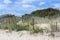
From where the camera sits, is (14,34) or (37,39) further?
(14,34)

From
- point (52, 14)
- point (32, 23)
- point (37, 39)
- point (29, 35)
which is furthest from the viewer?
point (52, 14)

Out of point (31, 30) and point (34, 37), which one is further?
point (31, 30)

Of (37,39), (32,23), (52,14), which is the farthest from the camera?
(52,14)

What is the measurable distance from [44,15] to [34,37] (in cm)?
633

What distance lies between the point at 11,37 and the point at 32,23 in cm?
284

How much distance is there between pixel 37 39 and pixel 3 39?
6.46ft

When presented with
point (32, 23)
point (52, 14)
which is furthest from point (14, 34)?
point (52, 14)

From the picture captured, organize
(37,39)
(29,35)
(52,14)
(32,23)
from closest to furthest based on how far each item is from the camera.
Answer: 1. (37,39)
2. (29,35)
3. (32,23)
4. (52,14)

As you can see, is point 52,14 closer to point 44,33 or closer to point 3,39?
point 44,33

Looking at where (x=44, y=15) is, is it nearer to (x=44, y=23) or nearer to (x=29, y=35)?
(x=44, y=23)

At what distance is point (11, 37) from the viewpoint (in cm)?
1245

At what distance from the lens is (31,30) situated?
13.4 metres

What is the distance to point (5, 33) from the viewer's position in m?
13.4

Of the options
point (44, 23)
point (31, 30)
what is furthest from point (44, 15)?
point (31, 30)
